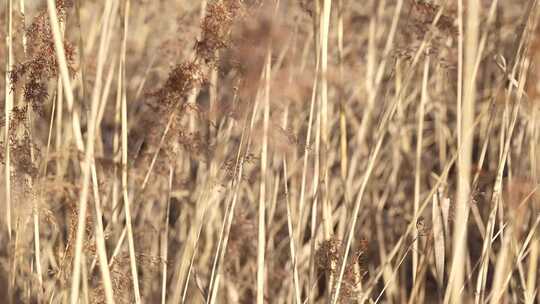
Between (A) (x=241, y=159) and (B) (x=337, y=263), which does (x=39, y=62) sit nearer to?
(A) (x=241, y=159)

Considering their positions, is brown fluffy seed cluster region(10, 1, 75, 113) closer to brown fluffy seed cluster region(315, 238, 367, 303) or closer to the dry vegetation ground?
the dry vegetation ground

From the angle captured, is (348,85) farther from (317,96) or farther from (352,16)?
(317,96)

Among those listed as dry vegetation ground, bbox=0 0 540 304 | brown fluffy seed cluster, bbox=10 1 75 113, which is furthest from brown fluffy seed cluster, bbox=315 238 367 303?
brown fluffy seed cluster, bbox=10 1 75 113

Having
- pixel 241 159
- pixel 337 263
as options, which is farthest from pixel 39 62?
pixel 337 263

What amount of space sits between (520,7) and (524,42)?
43.1 inches

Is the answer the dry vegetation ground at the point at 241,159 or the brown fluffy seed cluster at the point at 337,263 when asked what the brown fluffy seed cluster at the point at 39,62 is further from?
the brown fluffy seed cluster at the point at 337,263

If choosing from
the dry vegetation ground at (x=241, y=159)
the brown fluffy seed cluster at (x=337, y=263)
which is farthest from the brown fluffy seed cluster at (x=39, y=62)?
the brown fluffy seed cluster at (x=337, y=263)

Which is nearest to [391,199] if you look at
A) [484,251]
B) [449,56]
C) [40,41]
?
[449,56]

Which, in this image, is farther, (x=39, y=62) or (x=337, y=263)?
(x=337, y=263)

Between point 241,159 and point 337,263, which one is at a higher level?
point 241,159

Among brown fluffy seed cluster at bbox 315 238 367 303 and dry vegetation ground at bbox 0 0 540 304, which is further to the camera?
brown fluffy seed cluster at bbox 315 238 367 303

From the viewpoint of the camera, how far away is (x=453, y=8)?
1226mm

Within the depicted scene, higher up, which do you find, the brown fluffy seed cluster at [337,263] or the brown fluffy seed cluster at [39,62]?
the brown fluffy seed cluster at [39,62]

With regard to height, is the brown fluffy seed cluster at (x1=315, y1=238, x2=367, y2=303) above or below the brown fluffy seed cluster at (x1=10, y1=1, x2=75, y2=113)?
below
